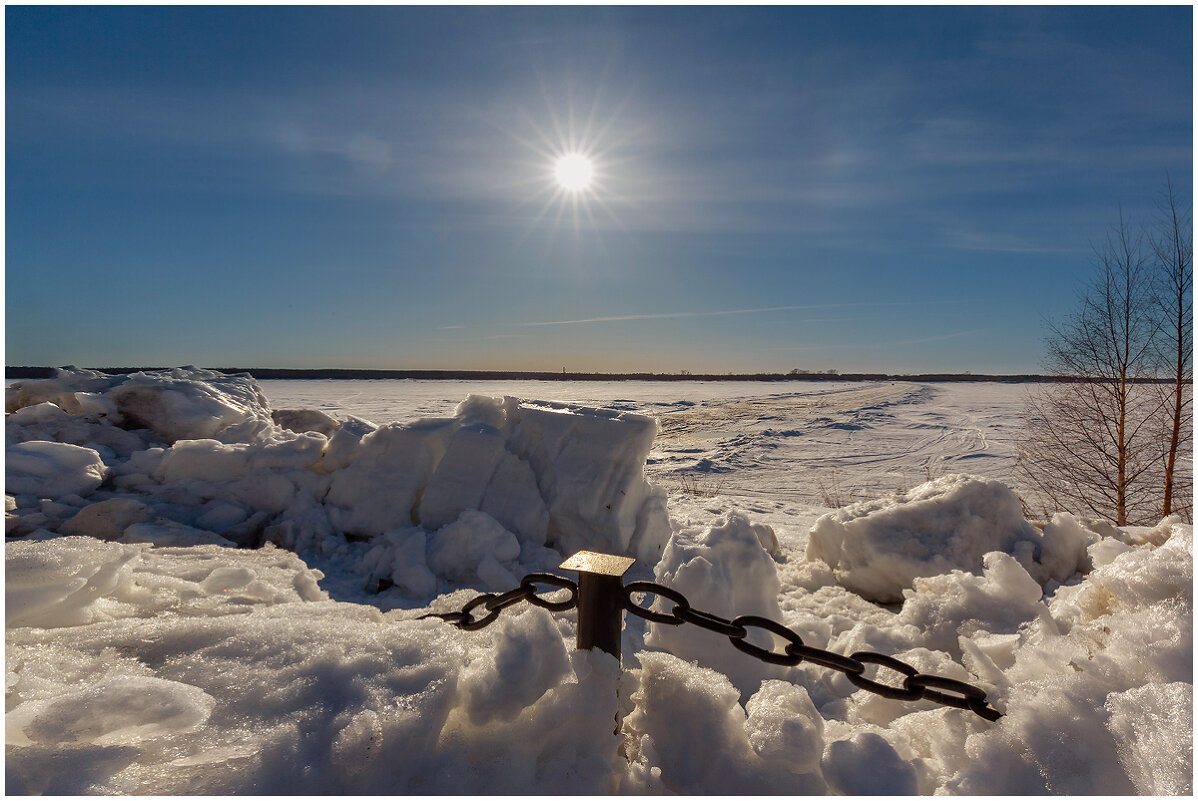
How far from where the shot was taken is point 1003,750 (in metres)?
1.45

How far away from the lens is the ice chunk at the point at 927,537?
4.30 metres

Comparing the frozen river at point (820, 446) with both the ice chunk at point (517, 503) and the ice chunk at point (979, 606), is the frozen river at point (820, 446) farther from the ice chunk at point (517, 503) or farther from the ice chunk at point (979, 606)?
the ice chunk at point (979, 606)

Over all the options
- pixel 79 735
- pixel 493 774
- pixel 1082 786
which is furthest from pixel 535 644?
pixel 1082 786

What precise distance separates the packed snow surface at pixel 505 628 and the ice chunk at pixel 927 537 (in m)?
0.02

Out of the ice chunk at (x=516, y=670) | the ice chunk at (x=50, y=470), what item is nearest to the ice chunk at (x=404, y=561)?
the ice chunk at (x=50, y=470)

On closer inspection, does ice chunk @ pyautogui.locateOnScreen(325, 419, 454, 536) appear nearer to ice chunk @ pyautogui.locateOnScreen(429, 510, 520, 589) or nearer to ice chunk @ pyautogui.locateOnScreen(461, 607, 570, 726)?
ice chunk @ pyautogui.locateOnScreen(429, 510, 520, 589)

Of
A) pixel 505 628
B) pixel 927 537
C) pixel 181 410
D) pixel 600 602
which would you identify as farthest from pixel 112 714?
pixel 181 410

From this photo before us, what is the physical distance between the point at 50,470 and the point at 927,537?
271 inches

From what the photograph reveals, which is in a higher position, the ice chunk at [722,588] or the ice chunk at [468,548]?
the ice chunk at [722,588]

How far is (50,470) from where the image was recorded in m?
4.55

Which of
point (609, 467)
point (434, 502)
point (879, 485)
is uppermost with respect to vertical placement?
point (609, 467)

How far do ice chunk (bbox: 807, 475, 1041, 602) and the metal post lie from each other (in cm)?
356

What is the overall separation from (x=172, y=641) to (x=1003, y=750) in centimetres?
231

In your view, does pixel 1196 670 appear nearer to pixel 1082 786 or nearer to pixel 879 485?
pixel 1082 786
